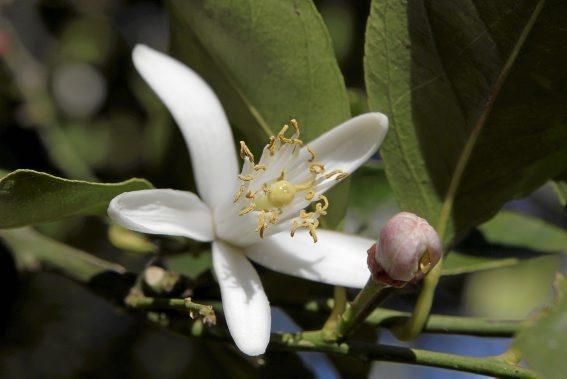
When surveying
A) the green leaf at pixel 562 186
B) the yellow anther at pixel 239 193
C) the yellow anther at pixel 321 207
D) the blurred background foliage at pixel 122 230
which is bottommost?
the blurred background foliage at pixel 122 230

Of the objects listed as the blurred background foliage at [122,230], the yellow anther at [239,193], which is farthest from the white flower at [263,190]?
the blurred background foliage at [122,230]

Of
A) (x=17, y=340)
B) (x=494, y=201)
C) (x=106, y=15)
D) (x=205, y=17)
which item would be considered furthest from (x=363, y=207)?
(x=106, y=15)

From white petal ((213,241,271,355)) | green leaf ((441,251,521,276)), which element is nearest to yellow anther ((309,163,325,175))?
white petal ((213,241,271,355))

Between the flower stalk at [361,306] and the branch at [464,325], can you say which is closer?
the flower stalk at [361,306]

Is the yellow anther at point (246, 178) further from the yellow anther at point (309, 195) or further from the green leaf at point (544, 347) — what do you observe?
the green leaf at point (544, 347)

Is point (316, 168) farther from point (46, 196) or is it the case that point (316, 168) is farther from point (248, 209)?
point (46, 196)
